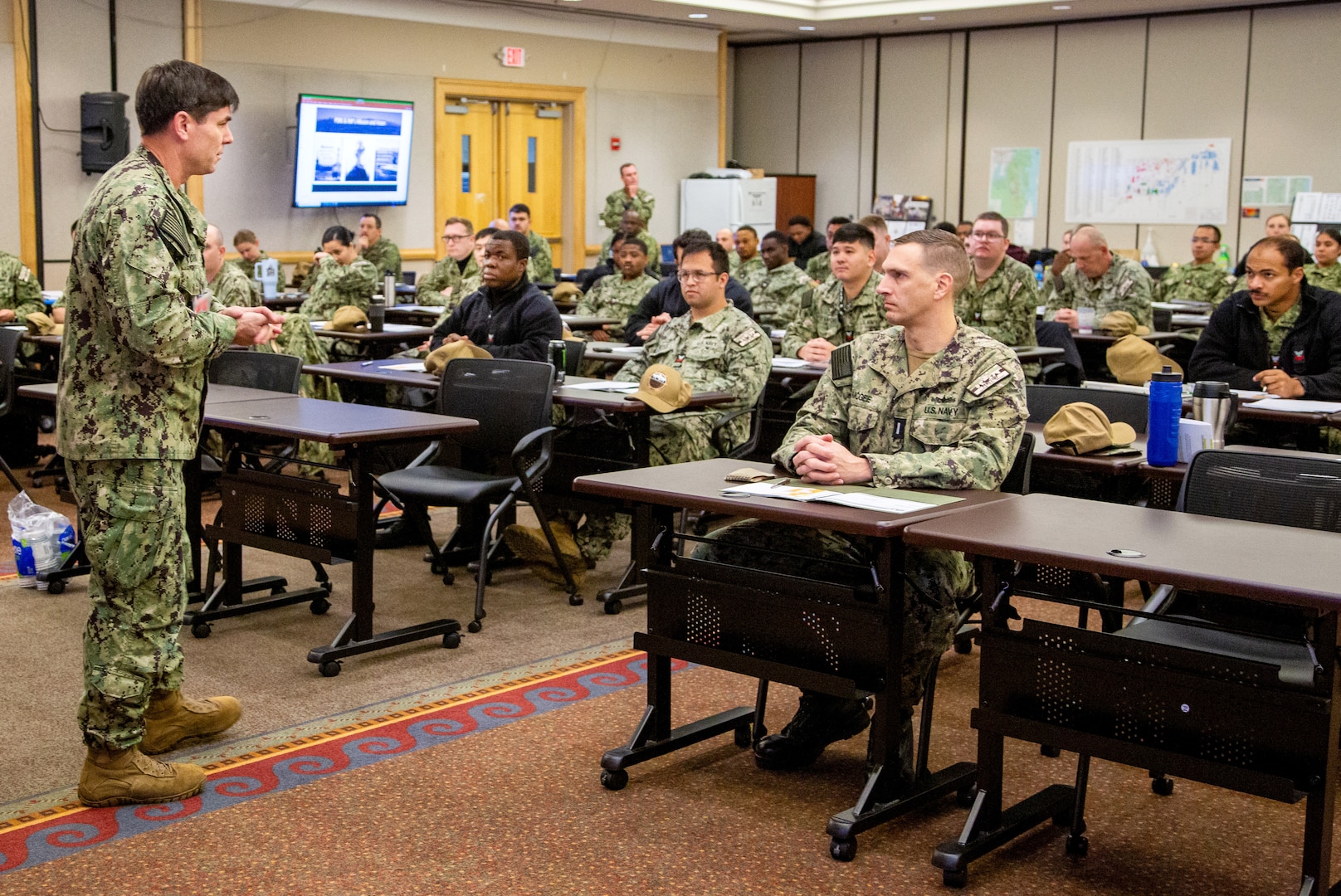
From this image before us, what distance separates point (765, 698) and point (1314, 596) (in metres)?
1.67

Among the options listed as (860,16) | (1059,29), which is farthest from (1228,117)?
(860,16)

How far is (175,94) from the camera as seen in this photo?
320 cm

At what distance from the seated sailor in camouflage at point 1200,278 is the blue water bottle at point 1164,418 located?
8.28m

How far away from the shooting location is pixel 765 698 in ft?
12.3

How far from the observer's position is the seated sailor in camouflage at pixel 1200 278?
1168 cm

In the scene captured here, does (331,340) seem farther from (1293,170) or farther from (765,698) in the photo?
(1293,170)

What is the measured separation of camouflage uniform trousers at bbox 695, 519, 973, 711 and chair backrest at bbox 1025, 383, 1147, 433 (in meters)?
1.38

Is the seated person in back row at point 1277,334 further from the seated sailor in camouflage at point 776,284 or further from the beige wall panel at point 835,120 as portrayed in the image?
the beige wall panel at point 835,120

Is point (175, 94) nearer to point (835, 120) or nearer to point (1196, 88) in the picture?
point (1196, 88)

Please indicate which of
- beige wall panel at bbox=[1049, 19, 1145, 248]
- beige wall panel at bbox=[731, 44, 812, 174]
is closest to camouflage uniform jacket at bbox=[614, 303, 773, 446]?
beige wall panel at bbox=[1049, 19, 1145, 248]

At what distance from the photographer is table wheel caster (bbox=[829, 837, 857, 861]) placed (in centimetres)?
301

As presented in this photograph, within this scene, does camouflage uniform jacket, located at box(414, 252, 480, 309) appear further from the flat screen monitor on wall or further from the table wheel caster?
the table wheel caster

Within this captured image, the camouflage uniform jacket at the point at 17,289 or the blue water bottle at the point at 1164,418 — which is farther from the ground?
the camouflage uniform jacket at the point at 17,289

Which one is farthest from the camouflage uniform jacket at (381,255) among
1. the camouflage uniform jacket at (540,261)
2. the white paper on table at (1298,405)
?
the white paper on table at (1298,405)
